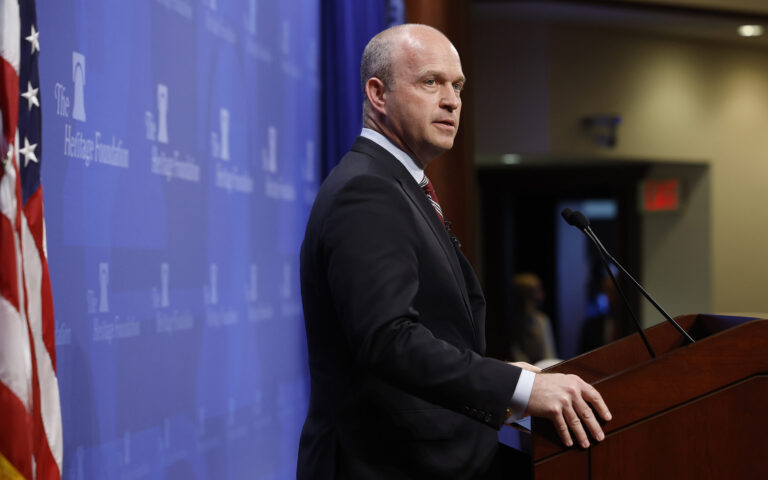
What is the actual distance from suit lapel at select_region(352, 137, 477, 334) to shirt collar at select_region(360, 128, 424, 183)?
0.03 metres

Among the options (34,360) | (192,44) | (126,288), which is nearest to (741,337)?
(34,360)

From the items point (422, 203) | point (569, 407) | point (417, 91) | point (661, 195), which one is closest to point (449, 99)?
point (417, 91)

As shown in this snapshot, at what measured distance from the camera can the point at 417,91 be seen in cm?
168

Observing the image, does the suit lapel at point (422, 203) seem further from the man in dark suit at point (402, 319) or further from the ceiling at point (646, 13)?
the ceiling at point (646, 13)

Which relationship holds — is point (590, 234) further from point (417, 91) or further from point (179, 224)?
point (179, 224)

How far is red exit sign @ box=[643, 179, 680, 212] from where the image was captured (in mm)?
7676

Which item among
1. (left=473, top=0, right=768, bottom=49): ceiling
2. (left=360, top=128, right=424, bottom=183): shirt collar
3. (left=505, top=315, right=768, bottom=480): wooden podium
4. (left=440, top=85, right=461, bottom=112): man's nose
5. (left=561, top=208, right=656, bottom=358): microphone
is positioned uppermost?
(left=473, top=0, right=768, bottom=49): ceiling

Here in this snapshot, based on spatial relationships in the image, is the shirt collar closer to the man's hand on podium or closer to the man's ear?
the man's ear

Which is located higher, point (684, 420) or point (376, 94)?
point (376, 94)

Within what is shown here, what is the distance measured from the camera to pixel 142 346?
224 cm

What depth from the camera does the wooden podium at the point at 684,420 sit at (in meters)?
1.35

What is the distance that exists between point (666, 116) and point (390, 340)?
658 cm

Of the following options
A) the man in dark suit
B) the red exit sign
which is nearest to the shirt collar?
the man in dark suit

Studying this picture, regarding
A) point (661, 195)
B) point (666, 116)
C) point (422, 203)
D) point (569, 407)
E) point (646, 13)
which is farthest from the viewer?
point (661, 195)
